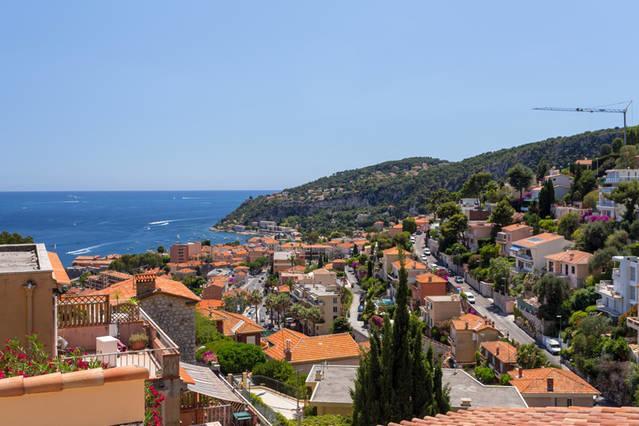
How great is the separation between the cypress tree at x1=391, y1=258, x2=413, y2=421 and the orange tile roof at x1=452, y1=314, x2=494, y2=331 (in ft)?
84.2

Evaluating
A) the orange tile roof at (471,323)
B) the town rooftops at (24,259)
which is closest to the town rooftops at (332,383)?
the town rooftops at (24,259)

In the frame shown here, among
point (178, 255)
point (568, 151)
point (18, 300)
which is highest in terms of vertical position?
point (568, 151)

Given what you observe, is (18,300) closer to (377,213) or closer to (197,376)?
(197,376)

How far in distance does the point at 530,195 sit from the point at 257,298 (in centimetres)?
3254

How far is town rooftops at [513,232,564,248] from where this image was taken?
48.0 metres

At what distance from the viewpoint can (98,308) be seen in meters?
11.2

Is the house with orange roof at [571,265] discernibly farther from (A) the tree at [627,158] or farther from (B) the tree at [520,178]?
(B) the tree at [520,178]

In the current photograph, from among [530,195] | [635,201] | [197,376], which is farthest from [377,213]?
[197,376]

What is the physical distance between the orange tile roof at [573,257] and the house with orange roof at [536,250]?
1.78 metres

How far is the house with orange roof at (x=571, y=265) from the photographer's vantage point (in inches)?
1654

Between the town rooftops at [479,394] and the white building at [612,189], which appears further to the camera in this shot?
the white building at [612,189]

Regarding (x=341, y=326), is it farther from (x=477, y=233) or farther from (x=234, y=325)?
(x=477, y=233)

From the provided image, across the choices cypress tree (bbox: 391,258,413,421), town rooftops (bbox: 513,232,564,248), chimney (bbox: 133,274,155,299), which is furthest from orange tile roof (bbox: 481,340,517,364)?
chimney (bbox: 133,274,155,299)

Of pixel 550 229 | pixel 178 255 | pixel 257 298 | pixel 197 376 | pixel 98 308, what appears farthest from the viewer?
pixel 178 255
